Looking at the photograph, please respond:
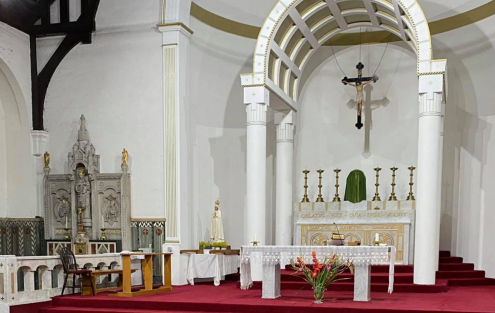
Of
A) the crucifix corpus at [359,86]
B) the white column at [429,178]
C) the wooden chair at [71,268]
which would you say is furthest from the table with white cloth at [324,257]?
the crucifix corpus at [359,86]

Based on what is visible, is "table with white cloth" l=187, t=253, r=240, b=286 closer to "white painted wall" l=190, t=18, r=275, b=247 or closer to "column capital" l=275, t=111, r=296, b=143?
"white painted wall" l=190, t=18, r=275, b=247

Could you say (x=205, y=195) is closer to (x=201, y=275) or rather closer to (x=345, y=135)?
(x=201, y=275)

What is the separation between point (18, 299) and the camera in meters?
8.70

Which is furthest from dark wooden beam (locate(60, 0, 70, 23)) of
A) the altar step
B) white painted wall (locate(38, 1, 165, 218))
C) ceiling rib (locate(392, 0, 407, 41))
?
the altar step

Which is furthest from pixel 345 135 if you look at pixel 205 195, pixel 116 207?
pixel 116 207

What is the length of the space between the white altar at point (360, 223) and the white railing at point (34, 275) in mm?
4423

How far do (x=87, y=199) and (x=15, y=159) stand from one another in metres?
1.97

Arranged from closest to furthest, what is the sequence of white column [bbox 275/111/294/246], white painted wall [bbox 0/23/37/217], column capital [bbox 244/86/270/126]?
column capital [bbox 244/86/270/126]
white painted wall [bbox 0/23/37/217]
white column [bbox 275/111/294/246]

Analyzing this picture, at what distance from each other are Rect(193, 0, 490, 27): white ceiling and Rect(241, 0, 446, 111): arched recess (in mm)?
1629

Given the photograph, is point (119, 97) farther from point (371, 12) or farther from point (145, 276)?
point (371, 12)

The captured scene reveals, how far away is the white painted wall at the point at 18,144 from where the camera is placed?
1193cm

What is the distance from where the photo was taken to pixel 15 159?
12.1m

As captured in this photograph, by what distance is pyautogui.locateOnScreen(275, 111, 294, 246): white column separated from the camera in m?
12.5

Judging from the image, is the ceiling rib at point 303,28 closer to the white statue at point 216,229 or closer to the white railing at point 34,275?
the white statue at point 216,229
